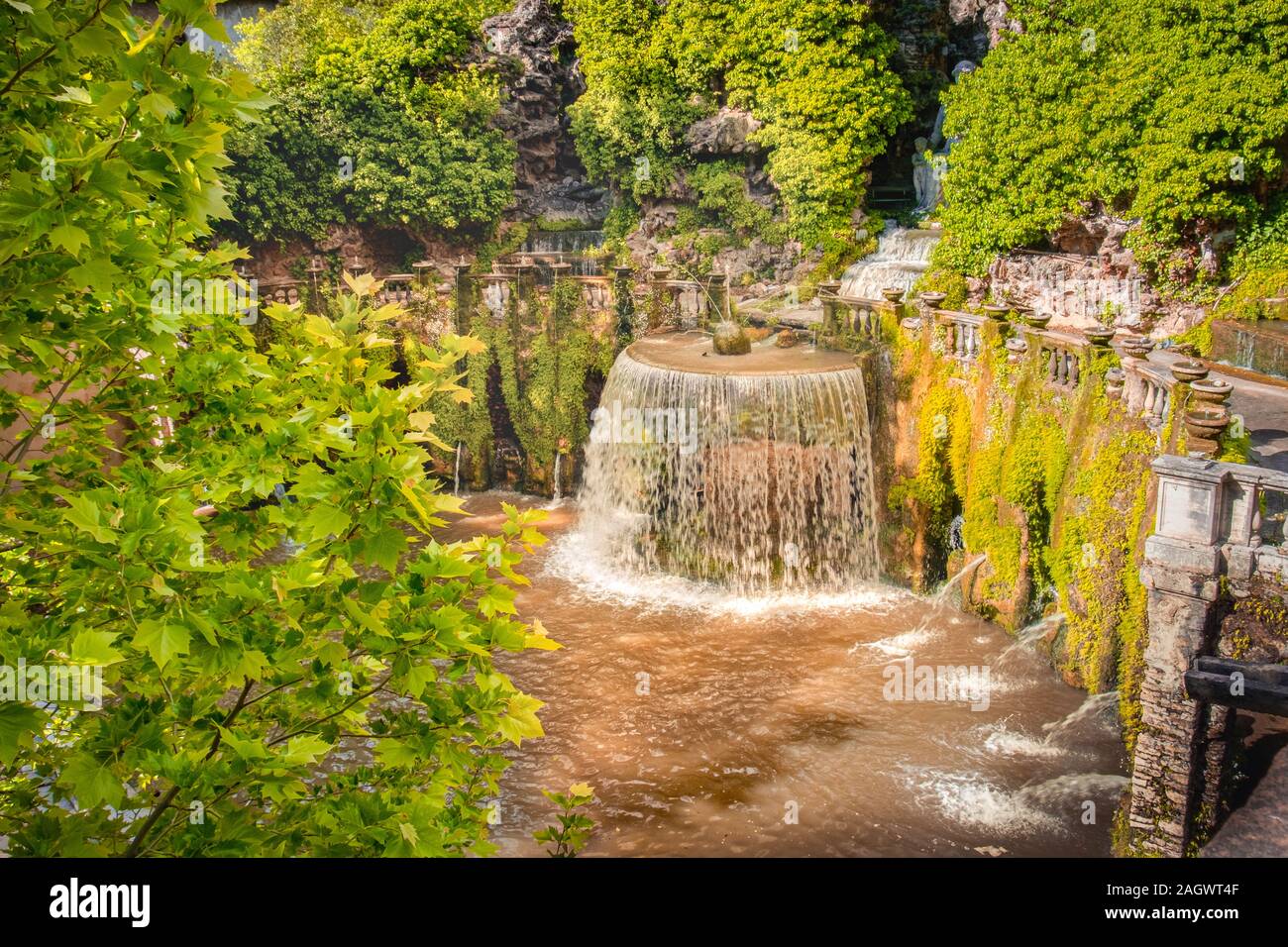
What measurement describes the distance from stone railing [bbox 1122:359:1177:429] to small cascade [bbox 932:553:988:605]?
3514 millimetres

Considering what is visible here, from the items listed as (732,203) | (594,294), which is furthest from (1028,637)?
(732,203)

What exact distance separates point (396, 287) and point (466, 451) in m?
3.89

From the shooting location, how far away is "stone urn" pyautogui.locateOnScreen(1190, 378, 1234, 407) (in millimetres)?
8953

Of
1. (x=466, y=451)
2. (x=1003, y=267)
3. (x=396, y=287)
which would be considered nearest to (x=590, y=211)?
(x=396, y=287)

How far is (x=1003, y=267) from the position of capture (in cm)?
1822

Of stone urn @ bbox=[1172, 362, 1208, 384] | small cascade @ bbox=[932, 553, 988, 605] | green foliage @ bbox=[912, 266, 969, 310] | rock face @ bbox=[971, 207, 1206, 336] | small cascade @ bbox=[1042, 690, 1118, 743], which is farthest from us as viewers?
green foliage @ bbox=[912, 266, 969, 310]

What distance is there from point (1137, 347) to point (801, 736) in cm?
598

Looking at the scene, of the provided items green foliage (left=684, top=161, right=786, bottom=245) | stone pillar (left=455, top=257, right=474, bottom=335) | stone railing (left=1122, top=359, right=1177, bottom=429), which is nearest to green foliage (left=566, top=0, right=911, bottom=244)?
green foliage (left=684, top=161, right=786, bottom=245)

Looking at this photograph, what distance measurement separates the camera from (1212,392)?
8938 mm

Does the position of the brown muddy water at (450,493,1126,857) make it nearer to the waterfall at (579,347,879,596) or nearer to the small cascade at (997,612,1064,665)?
the small cascade at (997,612,1064,665)

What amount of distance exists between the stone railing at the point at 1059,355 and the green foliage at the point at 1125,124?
191 inches

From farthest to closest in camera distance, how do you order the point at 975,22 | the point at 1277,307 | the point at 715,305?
the point at 975,22
the point at 715,305
the point at 1277,307

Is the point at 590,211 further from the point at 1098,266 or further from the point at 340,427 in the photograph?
the point at 340,427

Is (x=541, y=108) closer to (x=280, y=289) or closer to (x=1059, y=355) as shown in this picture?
(x=280, y=289)
